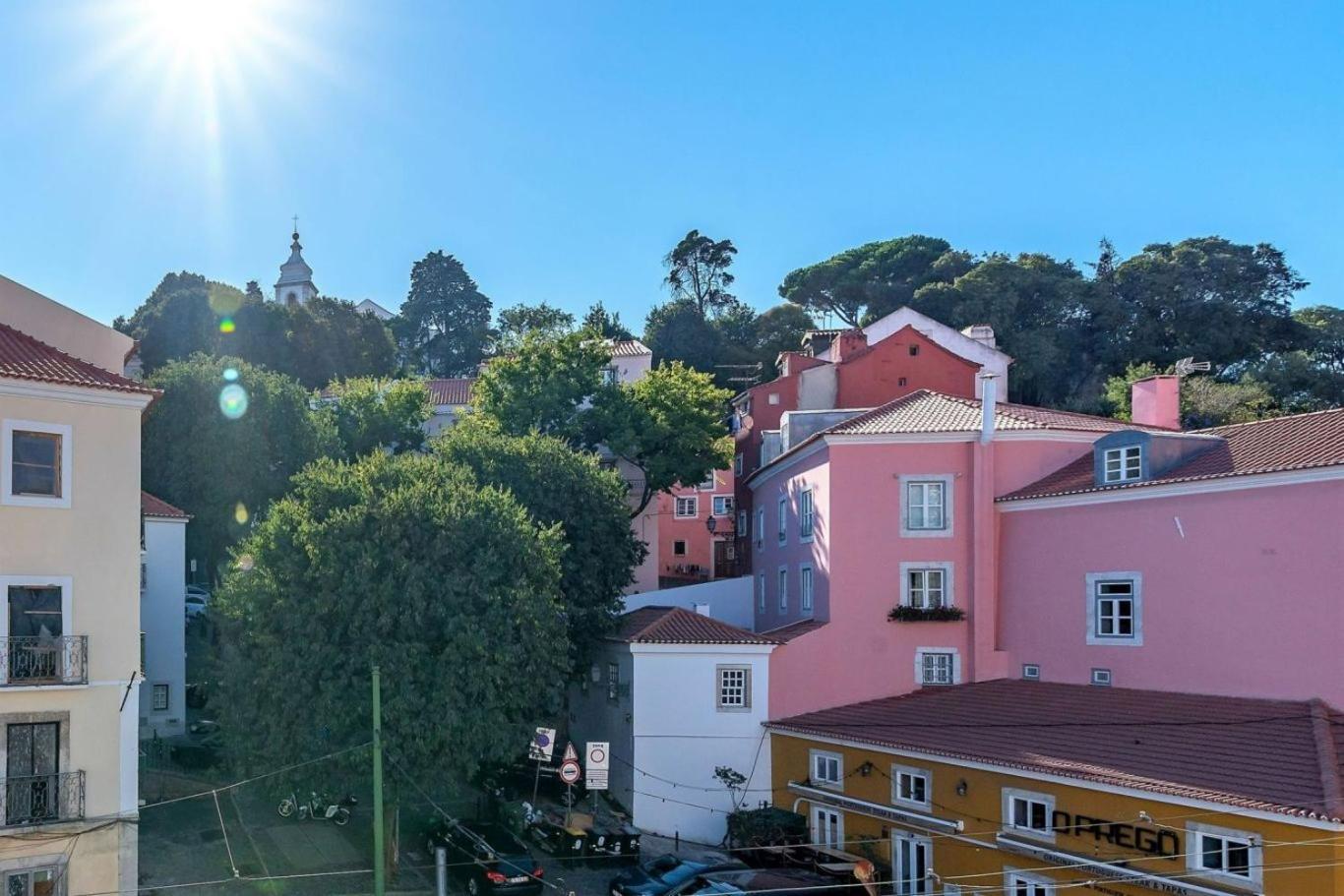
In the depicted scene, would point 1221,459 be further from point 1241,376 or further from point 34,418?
point 1241,376

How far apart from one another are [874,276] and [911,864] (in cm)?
6158

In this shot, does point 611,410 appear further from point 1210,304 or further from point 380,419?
point 1210,304

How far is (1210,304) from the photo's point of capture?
224ft

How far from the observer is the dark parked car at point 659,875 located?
83.4 ft

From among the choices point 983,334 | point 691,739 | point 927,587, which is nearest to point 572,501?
point 691,739

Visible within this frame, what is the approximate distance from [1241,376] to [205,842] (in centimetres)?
5461

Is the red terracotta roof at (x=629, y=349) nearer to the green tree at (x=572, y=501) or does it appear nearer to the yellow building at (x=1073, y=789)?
the green tree at (x=572, y=501)

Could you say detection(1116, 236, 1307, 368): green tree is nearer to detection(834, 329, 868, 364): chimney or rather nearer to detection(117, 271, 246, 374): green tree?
detection(834, 329, 868, 364): chimney

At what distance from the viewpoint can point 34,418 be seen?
2347cm

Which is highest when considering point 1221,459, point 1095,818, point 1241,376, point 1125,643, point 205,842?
point 1241,376

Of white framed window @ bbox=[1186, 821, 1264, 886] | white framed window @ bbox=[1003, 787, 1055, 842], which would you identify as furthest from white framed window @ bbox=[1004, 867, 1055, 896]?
white framed window @ bbox=[1186, 821, 1264, 886]

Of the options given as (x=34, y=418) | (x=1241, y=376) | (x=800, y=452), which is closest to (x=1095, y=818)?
(x=800, y=452)

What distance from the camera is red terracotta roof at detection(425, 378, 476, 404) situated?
242 feet

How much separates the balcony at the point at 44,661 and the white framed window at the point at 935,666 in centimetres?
2152
